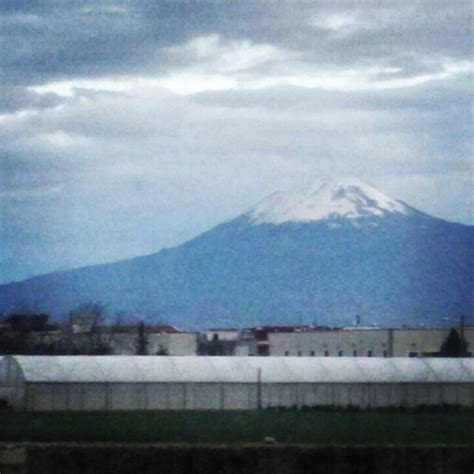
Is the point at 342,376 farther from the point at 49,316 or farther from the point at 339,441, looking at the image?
the point at 49,316

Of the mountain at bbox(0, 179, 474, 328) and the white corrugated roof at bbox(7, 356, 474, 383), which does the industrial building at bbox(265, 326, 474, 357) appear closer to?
the mountain at bbox(0, 179, 474, 328)

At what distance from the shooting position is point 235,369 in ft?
111

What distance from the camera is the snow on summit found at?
70500 millimetres

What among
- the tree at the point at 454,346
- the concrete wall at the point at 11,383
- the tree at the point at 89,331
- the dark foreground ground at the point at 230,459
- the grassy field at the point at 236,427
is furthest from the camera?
the tree at the point at 89,331

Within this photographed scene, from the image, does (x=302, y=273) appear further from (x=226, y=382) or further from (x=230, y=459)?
(x=230, y=459)

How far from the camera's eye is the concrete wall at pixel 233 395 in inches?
1216

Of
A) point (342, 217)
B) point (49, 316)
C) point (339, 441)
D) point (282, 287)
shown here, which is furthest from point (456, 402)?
point (342, 217)

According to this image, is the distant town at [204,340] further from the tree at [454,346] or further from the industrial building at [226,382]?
the industrial building at [226,382]

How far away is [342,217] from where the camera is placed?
327 feet

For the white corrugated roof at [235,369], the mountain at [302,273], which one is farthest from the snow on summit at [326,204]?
the white corrugated roof at [235,369]

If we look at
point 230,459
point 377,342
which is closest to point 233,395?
point 230,459

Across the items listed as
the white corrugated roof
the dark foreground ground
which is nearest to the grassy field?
the dark foreground ground

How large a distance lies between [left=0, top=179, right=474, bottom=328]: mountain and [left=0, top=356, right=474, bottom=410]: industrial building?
24948mm

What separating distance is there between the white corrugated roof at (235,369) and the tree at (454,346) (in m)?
11.1
